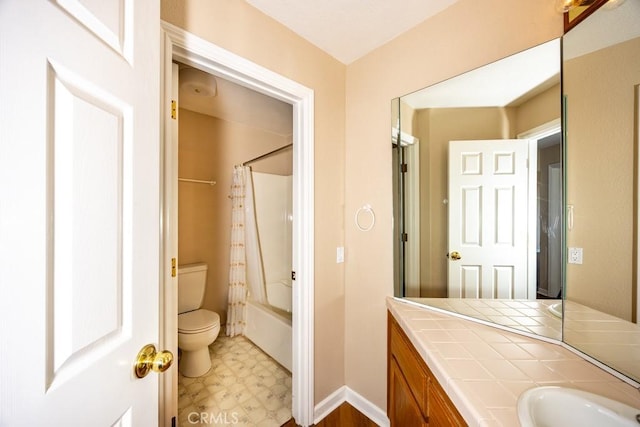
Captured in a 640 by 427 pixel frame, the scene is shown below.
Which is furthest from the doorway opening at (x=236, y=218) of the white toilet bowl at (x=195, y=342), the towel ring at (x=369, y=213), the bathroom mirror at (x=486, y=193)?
the bathroom mirror at (x=486, y=193)

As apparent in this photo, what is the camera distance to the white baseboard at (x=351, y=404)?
151 cm

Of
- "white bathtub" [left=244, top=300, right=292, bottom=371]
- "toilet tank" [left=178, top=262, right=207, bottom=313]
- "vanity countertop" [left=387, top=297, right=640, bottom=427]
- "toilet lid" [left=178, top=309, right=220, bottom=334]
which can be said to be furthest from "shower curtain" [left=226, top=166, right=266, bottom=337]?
"vanity countertop" [left=387, top=297, right=640, bottom=427]

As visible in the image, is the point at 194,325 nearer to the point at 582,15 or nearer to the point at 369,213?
the point at 369,213

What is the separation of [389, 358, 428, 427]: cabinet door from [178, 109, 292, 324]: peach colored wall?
2086mm

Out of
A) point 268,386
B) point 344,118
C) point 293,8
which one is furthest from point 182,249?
point 293,8

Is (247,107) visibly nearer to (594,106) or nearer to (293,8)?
(293,8)

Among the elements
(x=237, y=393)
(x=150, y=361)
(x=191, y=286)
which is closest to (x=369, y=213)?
(x=150, y=361)

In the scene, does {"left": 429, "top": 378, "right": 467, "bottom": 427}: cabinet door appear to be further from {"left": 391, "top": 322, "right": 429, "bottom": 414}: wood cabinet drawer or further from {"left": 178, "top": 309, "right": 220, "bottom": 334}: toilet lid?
{"left": 178, "top": 309, "right": 220, "bottom": 334}: toilet lid

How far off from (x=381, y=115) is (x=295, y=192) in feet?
2.48

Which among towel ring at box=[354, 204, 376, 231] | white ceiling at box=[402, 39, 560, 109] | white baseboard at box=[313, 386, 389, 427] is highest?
white ceiling at box=[402, 39, 560, 109]

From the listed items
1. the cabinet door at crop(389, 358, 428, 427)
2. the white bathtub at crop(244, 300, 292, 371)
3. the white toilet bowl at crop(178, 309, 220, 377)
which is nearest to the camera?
the cabinet door at crop(389, 358, 428, 427)

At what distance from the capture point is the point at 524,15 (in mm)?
1039

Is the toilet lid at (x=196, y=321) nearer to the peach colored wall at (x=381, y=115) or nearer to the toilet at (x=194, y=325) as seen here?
the toilet at (x=194, y=325)

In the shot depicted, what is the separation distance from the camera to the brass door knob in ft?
1.97
